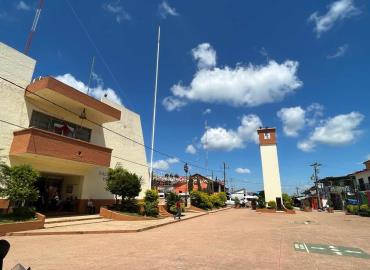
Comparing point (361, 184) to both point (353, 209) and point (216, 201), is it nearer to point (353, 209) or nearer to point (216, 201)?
point (353, 209)

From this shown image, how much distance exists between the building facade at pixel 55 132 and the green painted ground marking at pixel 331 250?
577 inches

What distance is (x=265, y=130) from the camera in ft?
127

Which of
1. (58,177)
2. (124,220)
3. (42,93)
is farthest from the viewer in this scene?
(58,177)

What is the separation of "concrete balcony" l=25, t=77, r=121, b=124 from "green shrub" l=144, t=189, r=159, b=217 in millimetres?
7174

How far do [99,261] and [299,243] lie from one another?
7853 mm

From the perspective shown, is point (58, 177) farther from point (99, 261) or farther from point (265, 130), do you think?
point (265, 130)

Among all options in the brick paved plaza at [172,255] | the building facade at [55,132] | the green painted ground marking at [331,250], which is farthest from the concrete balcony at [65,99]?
the green painted ground marking at [331,250]

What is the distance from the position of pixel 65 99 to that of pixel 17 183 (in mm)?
7201

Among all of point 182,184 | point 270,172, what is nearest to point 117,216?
point 270,172

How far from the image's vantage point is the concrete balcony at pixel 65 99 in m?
17.0

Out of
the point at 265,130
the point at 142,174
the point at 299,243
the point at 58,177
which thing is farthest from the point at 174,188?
the point at 299,243

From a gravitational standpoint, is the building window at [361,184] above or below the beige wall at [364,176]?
below

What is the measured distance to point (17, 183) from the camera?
43.0 ft

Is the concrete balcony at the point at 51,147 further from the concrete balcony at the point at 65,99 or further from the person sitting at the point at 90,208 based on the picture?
the person sitting at the point at 90,208
